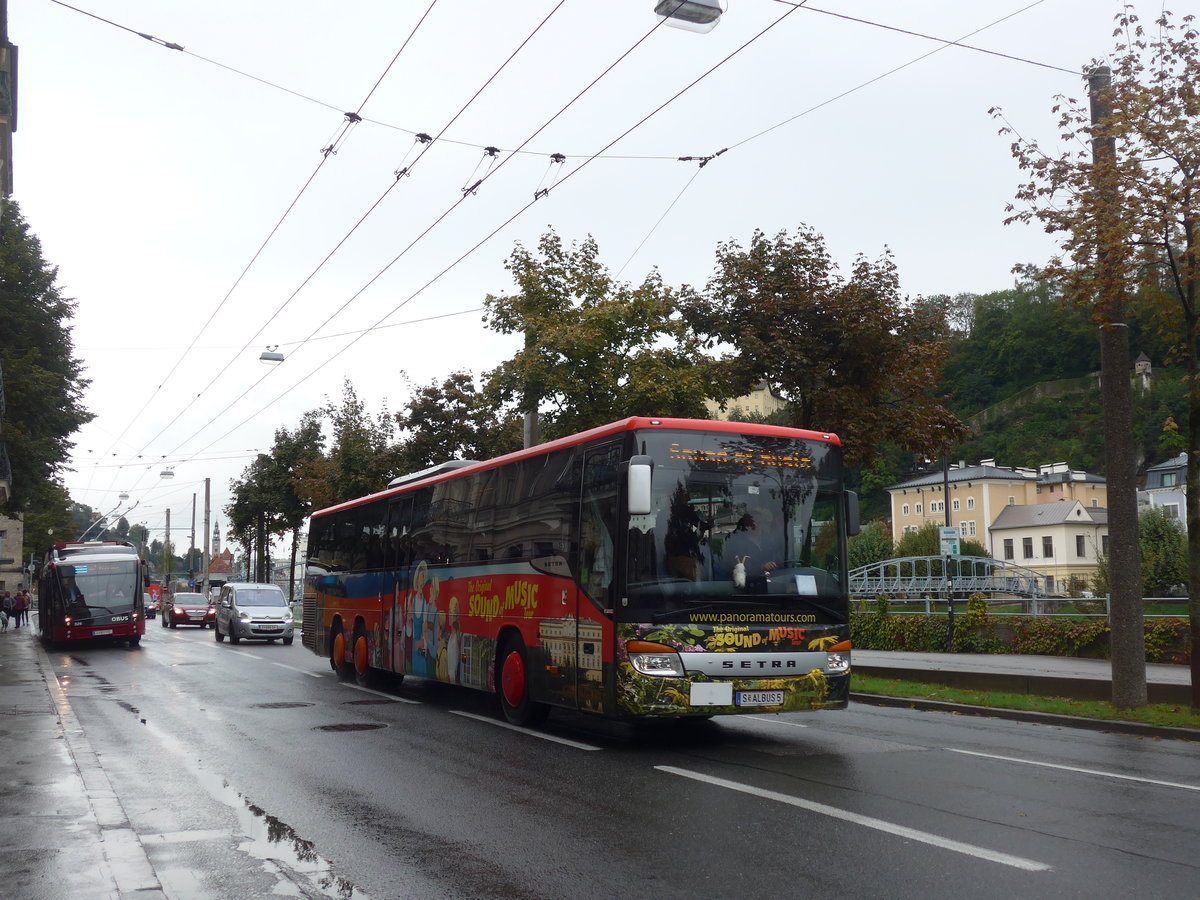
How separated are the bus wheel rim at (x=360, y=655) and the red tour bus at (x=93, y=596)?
50.5 feet

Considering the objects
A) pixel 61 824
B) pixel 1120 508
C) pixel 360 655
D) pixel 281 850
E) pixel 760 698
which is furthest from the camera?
pixel 360 655

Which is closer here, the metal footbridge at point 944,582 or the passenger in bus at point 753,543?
the passenger in bus at point 753,543

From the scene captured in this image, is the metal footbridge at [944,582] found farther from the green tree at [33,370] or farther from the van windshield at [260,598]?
the green tree at [33,370]

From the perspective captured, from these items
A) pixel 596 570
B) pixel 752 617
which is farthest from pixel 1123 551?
pixel 596 570

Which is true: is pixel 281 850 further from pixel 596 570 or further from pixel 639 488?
pixel 596 570

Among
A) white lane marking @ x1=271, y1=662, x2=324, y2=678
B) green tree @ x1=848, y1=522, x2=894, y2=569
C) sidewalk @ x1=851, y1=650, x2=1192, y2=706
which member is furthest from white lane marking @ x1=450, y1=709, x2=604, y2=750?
green tree @ x1=848, y1=522, x2=894, y2=569

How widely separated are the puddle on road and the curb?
361 inches

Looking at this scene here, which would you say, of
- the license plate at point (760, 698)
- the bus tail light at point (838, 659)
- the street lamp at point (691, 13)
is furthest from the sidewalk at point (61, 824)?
the street lamp at point (691, 13)

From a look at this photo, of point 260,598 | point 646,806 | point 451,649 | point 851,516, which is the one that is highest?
point 851,516

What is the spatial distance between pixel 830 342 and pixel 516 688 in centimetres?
1000

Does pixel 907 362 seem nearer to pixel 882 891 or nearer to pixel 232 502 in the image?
pixel 882 891

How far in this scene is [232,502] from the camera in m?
61.9

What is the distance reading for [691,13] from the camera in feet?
37.8

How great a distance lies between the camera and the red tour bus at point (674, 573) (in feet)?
33.7
